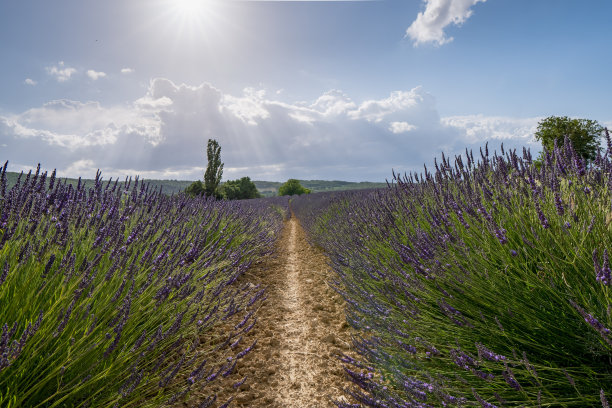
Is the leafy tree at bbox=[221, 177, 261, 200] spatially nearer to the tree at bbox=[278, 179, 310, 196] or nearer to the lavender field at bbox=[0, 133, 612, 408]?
the tree at bbox=[278, 179, 310, 196]

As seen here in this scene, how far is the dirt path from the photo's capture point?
1.97 m

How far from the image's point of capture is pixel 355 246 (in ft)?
12.1

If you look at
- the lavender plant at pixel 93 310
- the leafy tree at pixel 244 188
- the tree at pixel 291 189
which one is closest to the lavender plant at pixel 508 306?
the lavender plant at pixel 93 310

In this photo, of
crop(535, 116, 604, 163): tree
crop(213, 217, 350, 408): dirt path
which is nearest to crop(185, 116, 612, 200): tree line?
crop(535, 116, 604, 163): tree

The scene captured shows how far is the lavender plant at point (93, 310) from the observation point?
1289mm

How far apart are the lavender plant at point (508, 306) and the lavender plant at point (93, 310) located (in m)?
0.84

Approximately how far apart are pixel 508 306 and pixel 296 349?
1.60 metres

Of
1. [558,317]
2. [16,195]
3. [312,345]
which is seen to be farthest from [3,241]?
[558,317]

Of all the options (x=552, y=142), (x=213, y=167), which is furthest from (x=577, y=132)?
(x=213, y=167)

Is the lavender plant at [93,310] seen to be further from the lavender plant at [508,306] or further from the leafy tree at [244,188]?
the leafy tree at [244,188]

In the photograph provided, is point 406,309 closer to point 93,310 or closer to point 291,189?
point 93,310

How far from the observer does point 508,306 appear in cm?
151

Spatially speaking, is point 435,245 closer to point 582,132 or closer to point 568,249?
point 568,249

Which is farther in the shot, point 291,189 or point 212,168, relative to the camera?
point 291,189
